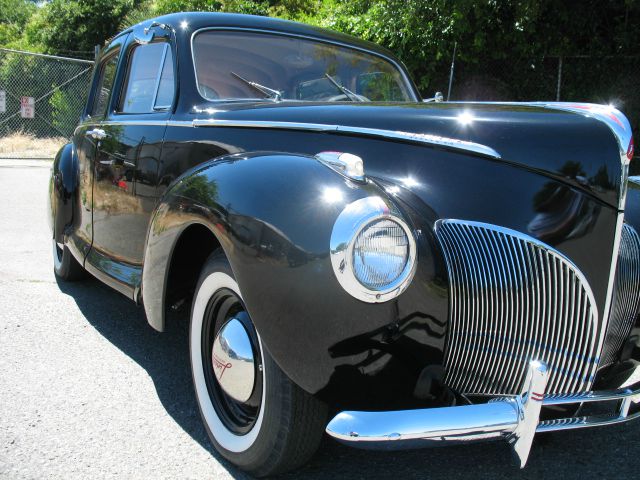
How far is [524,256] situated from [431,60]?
23.8ft

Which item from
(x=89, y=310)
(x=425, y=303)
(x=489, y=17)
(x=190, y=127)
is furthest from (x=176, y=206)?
(x=489, y=17)

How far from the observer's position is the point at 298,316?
5.34ft

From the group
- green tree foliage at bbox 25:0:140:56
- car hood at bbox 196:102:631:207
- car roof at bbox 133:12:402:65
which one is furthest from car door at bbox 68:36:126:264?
green tree foliage at bbox 25:0:140:56

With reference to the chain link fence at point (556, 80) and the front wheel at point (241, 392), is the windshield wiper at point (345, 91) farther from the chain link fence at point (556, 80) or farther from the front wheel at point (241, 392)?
the chain link fence at point (556, 80)

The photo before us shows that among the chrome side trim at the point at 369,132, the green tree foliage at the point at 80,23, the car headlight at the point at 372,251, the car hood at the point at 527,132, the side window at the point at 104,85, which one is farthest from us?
the green tree foliage at the point at 80,23

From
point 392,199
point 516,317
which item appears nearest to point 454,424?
point 516,317

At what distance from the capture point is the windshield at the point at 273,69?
9.30 feet

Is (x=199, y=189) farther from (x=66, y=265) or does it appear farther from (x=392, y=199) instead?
(x=66, y=265)

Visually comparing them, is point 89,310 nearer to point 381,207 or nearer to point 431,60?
point 381,207

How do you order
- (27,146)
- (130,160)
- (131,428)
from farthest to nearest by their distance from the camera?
(27,146), (130,160), (131,428)

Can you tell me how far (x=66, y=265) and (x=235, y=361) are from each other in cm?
269

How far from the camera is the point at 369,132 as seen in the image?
2104 mm

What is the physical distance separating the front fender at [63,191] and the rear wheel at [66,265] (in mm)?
235

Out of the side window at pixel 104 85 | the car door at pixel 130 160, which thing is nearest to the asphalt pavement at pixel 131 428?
the car door at pixel 130 160
